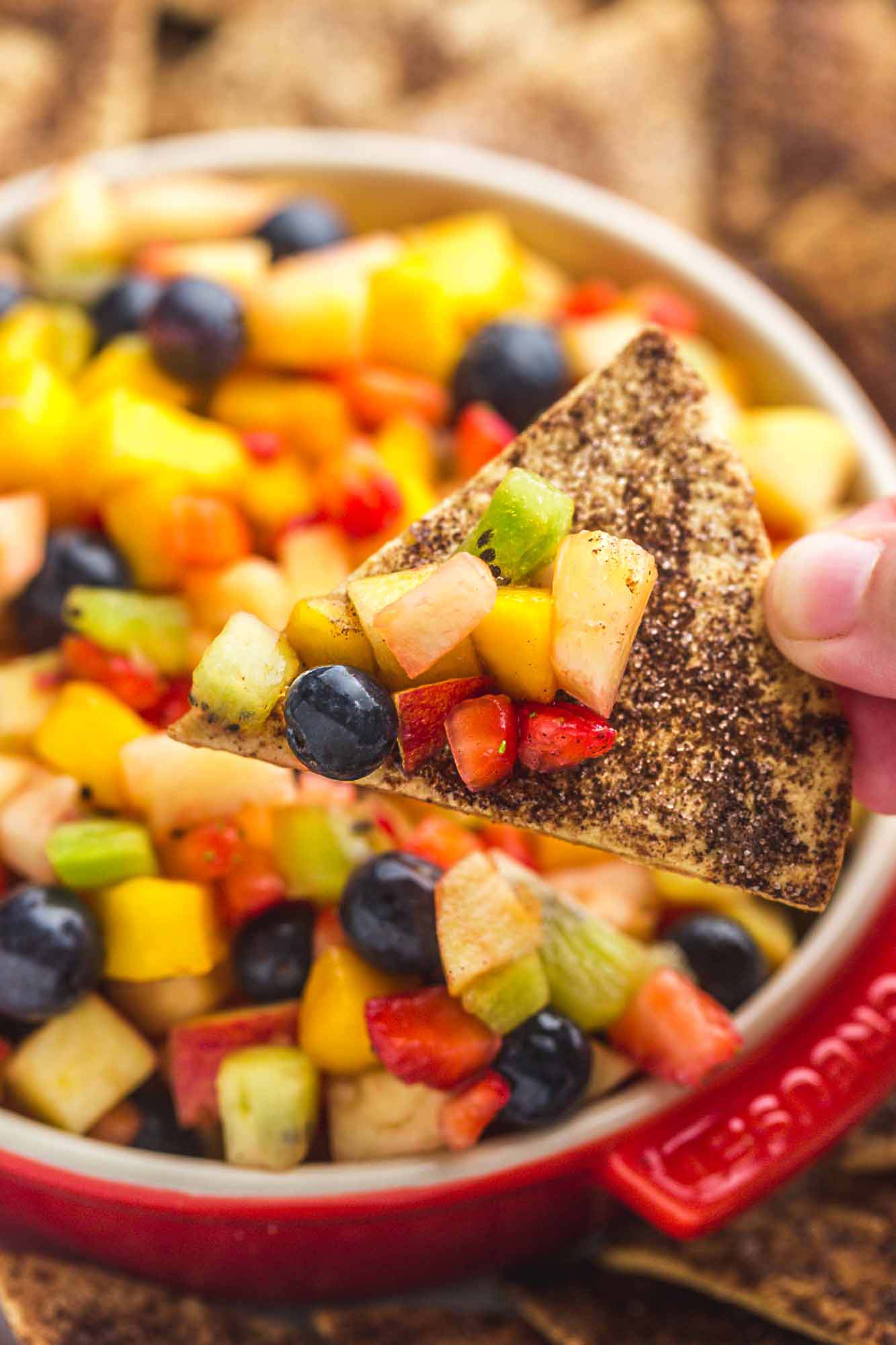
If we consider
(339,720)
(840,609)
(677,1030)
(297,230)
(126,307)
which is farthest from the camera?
(297,230)

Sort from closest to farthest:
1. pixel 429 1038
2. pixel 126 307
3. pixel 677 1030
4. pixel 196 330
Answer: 1. pixel 429 1038
2. pixel 677 1030
3. pixel 196 330
4. pixel 126 307

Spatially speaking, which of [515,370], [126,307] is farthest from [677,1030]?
[126,307]

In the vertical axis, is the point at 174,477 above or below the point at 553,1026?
above

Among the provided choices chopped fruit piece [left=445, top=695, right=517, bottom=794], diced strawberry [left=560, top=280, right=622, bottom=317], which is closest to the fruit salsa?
chopped fruit piece [left=445, top=695, right=517, bottom=794]

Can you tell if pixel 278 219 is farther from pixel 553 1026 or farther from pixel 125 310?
pixel 553 1026

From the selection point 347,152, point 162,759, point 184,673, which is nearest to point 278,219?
point 347,152

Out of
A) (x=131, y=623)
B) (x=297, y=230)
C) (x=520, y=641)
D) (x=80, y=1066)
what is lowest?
(x=80, y=1066)

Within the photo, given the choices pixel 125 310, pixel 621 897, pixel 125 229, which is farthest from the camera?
pixel 125 229

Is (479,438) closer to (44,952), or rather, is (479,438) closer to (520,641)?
(520,641)
